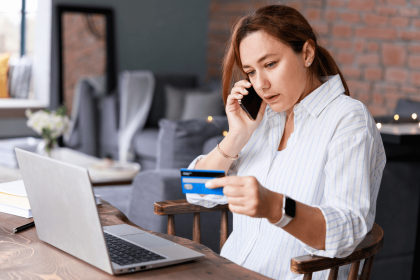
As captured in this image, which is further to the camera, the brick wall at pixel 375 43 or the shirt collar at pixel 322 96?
the brick wall at pixel 375 43

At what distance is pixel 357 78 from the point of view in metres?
4.25

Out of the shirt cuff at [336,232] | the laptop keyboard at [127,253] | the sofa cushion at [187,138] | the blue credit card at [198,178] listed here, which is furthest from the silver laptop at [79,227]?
the sofa cushion at [187,138]

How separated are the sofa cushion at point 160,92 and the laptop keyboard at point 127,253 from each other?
13.8 ft

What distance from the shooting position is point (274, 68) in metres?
1.29

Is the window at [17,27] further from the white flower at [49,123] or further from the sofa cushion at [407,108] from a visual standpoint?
the sofa cushion at [407,108]

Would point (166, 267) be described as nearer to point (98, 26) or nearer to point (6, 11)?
point (98, 26)

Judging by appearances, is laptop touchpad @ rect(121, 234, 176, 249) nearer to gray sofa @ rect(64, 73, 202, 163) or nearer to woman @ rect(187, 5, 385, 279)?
woman @ rect(187, 5, 385, 279)

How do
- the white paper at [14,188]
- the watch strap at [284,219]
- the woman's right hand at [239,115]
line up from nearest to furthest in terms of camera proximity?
the watch strap at [284,219]
the white paper at [14,188]
the woman's right hand at [239,115]

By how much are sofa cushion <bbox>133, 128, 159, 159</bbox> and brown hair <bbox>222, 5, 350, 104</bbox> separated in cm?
315

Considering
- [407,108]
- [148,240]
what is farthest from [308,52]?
[407,108]

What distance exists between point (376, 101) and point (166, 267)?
3567 mm

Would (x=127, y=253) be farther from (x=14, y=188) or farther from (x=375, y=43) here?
(x=375, y=43)

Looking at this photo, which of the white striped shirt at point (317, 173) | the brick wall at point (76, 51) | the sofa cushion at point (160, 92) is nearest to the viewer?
the white striped shirt at point (317, 173)

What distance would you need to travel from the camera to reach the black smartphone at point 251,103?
1479 mm
